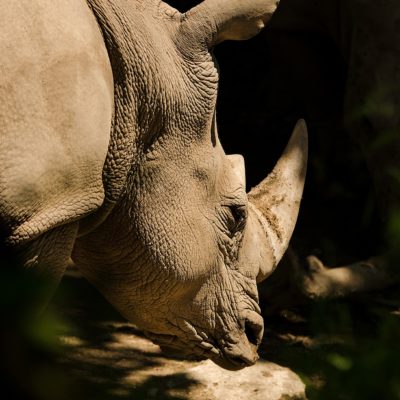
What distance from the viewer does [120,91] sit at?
81.4 inches

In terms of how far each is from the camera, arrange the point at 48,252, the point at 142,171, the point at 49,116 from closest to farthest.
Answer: the point at 49,116 < the point at 48,252 < the point at 142,171

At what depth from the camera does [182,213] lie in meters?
2.33

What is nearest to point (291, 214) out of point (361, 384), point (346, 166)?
point (361, 384)

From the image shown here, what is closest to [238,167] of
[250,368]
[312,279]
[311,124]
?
[250,368]

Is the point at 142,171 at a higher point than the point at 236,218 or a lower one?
higher

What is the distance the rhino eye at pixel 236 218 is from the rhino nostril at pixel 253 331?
322 mm

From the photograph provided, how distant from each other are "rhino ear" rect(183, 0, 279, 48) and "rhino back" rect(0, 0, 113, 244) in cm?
45

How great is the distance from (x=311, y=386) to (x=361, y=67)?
403 cm

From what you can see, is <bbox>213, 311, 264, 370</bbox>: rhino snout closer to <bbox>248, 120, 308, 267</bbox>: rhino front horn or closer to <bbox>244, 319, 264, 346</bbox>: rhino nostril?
<bbox>244, 319, 264, 346</bbox>: rhino nostril

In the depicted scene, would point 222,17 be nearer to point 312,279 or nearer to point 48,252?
point 48,252

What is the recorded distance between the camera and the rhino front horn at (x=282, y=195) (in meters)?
2.82

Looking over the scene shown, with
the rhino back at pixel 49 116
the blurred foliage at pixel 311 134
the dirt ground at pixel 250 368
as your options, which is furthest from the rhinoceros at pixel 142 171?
the blurred foliage at pixel 311 134

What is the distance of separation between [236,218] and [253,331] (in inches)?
16.8

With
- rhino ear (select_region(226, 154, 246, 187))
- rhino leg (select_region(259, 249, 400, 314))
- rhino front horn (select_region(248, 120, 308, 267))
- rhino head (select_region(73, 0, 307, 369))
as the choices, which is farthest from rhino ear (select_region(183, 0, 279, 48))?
rhino leg (select_region(259, 249, 400, 314))
